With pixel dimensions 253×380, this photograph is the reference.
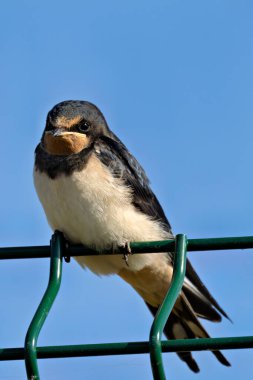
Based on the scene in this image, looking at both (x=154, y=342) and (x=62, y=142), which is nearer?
→ (x=154, y=342)

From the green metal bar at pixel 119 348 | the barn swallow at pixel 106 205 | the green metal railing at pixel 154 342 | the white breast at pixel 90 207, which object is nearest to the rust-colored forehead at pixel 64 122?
the barn swallow at pixel 106 205

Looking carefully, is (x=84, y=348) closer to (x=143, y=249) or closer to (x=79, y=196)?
(x=143, y=249)

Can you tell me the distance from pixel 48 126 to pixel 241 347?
276 cm

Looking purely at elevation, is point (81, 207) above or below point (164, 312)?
above

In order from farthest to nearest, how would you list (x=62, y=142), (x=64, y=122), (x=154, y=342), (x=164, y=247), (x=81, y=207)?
1. (x=64, y=122)
2. (x=62, y=142)
3. (x=81, y=207)
4. (x=164, y=247)
5. (x=154, y=342)

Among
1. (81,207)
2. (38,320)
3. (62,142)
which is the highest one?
(62,142)

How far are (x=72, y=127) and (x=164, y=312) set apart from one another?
2.58 m

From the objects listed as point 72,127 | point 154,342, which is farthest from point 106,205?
point 154,342

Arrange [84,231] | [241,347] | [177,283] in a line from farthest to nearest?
[84,231], [177,283], [241,347]

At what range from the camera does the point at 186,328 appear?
186 inches

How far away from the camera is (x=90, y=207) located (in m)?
4.32

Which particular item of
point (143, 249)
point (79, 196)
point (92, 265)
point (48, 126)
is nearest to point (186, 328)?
point (92, 265)

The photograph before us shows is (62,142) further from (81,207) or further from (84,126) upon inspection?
(81,207)

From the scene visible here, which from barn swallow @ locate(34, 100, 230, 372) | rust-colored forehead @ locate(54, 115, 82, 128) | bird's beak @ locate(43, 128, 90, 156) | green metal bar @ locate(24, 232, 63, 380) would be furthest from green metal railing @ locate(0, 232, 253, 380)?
rust-colored forehead @ locate(54, 115, 82, 128)
